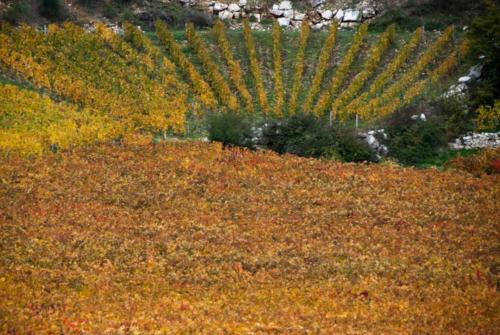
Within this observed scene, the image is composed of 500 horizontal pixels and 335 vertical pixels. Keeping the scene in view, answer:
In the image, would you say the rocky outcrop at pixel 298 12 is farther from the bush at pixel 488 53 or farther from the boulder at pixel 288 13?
the bush at pixel 488 53

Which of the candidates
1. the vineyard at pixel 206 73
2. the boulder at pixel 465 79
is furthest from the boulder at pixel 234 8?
the boulder at pixel 465 79

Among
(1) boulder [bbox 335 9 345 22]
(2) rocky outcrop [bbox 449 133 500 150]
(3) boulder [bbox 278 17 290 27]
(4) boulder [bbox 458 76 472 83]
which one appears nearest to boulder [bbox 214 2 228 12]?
(3) boulder [bbox 278 17 290 27]

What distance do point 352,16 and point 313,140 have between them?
16152mm

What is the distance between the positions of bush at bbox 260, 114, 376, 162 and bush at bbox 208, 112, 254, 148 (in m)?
0.85

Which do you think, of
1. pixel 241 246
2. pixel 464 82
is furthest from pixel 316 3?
pixel 241 246

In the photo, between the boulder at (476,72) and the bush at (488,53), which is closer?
the bush at (488,53)

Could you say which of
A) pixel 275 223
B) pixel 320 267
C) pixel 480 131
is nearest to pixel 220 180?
pixel 275 223

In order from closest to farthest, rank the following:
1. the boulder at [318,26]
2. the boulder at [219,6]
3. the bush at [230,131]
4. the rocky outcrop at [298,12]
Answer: the bush at [230,131], the boulder at [318,26], the rocky outcrop at [298,12], the boulder at [219,6]

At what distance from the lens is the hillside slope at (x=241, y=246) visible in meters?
11.6

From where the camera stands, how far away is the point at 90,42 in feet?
112

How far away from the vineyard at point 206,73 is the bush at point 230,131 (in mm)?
2536

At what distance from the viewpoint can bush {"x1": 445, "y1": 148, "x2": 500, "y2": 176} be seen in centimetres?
2184

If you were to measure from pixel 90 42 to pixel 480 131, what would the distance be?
61.4ft

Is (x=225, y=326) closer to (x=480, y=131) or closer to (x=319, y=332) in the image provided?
(x=319, y=332)
